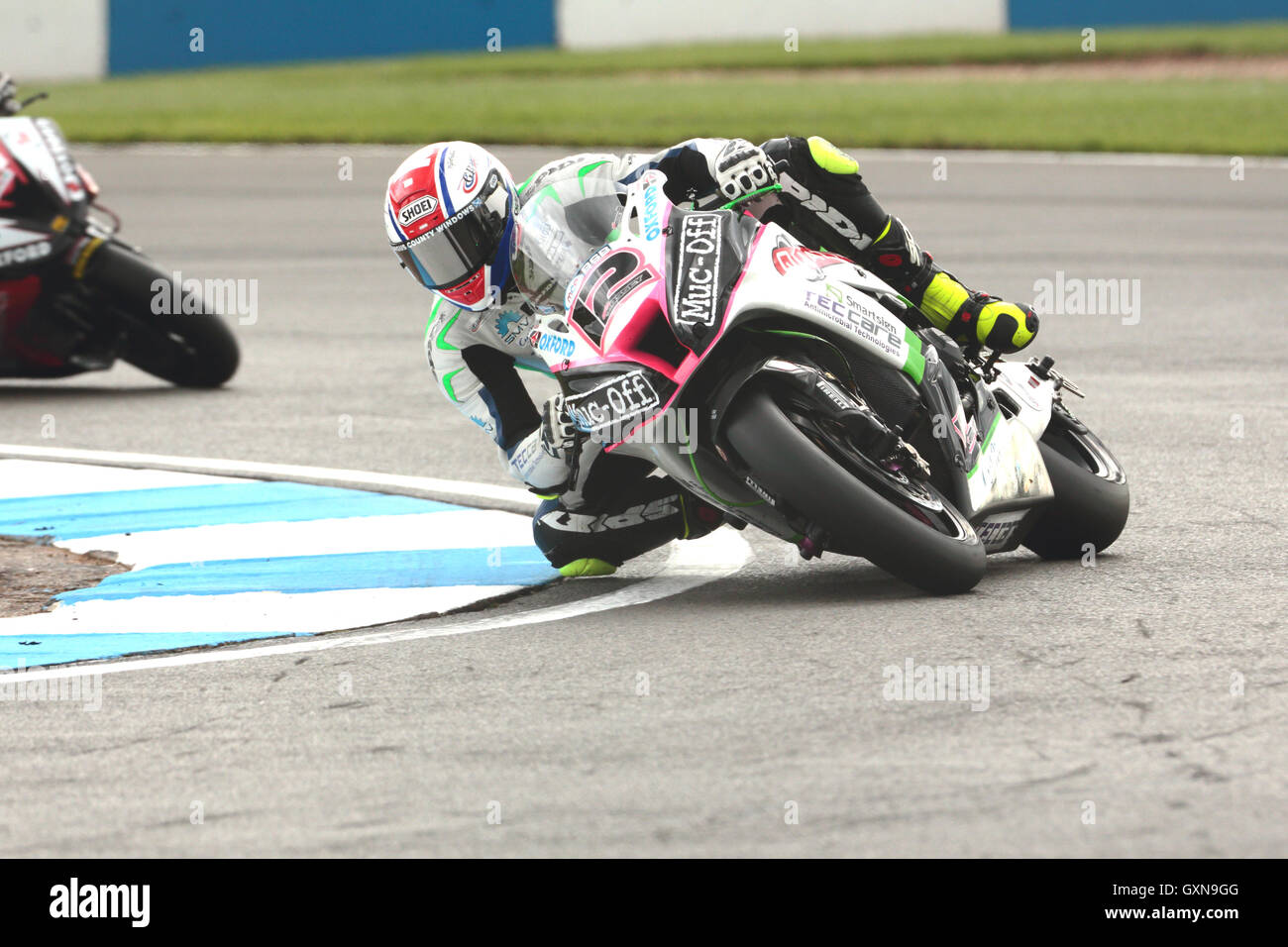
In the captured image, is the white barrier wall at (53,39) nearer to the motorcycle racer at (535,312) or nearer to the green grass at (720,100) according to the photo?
the green grass at (720,100)

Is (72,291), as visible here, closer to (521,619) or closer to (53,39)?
(521,619)

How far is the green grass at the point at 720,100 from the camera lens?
21.1 metres

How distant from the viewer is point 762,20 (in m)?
34.1

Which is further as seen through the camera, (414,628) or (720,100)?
(720,100)

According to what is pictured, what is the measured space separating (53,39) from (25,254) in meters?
23.4

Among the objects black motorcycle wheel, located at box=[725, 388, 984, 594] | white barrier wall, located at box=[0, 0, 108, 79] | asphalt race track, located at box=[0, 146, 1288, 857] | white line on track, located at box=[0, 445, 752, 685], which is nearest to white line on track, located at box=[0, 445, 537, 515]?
white line on track, located at box=[0, 445, 752, 685]

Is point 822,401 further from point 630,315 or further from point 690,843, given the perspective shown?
point 690,843

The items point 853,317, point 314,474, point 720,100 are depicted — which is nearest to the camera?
point 853,317

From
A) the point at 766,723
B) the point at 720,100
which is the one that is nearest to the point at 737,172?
the point at 766,723

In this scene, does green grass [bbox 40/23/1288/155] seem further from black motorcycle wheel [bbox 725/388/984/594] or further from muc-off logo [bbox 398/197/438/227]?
black motorcycle wheel [bbox 725/388/984/594]

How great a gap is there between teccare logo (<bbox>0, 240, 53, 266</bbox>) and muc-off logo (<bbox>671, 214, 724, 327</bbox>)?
18.6 ft

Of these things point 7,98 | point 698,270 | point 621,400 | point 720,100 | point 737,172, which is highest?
point 720,100
